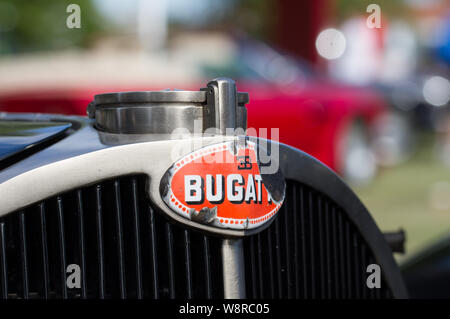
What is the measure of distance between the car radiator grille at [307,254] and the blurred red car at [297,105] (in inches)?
121

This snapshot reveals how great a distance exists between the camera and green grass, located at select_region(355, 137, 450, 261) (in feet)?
15.6

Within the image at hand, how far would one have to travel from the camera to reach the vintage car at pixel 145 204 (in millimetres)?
1070

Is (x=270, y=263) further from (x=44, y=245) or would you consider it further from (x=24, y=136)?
(x=24, y=136)

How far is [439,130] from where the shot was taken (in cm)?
1255

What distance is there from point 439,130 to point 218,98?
12.3 m

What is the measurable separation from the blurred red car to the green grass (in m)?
0.42

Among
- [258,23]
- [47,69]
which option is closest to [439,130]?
[47,69]

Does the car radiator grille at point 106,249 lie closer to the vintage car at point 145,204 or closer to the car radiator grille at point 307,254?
the vintage car at point 145,204

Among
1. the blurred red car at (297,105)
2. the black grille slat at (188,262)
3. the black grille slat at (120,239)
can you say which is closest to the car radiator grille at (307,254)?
the black grille slat at (188,262)

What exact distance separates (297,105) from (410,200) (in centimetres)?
164

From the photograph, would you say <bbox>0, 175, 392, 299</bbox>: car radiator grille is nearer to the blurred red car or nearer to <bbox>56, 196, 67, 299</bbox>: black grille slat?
<bbox>56, 196, 67, 299</bbox>: black grille slat

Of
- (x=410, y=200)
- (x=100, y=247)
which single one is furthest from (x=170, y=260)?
(x=410, y=200)

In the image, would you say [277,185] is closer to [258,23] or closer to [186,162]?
[186,162]
